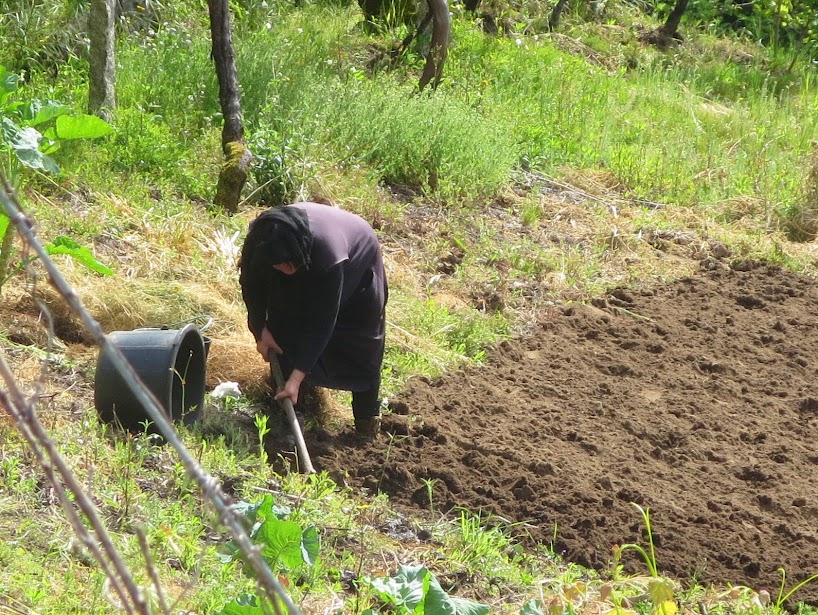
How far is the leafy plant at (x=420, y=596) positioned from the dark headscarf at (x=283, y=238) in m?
1.74

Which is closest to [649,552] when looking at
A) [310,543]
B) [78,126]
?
[310,543]

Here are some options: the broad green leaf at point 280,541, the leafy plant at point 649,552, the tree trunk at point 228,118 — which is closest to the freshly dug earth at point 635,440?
the leafy plant at point 649,552

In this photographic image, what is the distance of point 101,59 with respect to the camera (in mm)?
7094

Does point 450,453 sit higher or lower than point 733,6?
lower

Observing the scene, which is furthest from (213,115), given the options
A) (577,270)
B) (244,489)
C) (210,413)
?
(244,489)

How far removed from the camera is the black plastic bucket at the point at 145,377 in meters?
4.38

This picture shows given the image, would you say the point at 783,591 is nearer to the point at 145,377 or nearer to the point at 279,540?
the point at 279,540

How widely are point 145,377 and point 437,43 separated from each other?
5.66 metres

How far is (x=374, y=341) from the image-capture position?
196 inches

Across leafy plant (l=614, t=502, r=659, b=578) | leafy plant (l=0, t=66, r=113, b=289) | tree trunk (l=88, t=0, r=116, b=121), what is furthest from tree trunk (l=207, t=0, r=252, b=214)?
leafy plant (l=614, t=502, r=659, b=578)

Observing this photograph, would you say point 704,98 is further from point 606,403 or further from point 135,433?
point 135,433

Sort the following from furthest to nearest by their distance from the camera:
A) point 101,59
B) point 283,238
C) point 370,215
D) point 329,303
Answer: point 370,215 < point 101,59 < point 329,303 < point 283,238

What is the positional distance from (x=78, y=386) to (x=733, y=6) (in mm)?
15178

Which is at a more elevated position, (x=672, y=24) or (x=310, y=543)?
(x=672, y=24)
